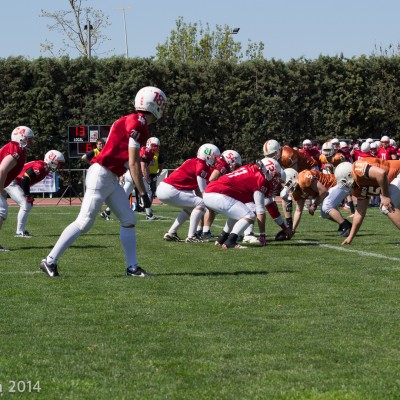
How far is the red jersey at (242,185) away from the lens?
14383 mm

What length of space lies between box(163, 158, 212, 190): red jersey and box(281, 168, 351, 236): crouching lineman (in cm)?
178

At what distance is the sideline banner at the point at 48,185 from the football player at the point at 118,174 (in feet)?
75.2

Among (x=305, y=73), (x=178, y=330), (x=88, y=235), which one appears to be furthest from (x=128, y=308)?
(x=305, y=73)

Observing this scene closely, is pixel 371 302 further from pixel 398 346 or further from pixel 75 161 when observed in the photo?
pixel 75 161

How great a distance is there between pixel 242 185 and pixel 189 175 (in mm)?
1831

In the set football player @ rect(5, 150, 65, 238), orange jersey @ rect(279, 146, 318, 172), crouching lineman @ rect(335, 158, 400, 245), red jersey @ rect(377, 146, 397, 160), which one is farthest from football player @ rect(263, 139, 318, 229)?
red jersey @ rect(377, 146, 397, 160)

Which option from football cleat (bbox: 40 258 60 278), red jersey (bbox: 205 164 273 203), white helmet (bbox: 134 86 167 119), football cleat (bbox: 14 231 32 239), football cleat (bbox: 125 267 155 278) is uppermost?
white helmet (bbox: 134 86 167 119)

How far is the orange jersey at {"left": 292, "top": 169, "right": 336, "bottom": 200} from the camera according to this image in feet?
56.9

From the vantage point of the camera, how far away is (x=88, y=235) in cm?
1755

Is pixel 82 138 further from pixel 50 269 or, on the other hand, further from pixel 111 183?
pixel 111 183

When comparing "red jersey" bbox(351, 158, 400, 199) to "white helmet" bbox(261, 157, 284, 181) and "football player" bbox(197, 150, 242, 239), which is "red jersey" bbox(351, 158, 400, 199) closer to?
"white helmet" bbox(261, 157, 284, 181)

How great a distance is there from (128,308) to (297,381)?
115 inches

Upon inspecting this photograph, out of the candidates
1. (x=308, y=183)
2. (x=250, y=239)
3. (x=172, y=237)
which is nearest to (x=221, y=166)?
(x=172, y=237)

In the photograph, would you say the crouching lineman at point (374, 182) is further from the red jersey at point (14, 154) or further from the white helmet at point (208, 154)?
the red jersey at point (14, 154)
